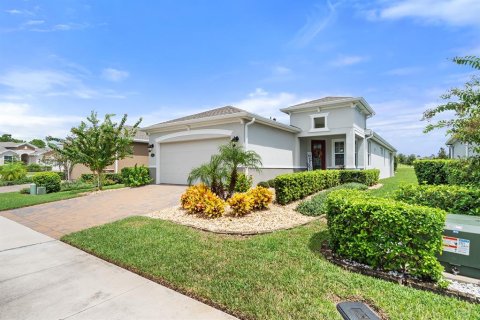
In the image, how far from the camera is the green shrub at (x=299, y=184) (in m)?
7.91

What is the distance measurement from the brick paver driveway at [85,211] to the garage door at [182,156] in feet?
7.20

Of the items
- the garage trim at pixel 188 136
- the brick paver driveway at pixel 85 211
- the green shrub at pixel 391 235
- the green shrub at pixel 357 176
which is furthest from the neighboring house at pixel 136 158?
the green shrub at pixel 391 235

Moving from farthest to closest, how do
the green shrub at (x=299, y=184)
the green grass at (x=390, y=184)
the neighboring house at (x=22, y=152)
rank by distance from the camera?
the neighboring house at (x=22, y=152) < the green shrub at (x=299, y=184) < the green grass at (x=390, y=184)

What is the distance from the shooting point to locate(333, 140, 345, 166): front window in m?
16.0

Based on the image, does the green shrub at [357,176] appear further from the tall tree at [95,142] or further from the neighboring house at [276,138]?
the tall tree at [95,142]

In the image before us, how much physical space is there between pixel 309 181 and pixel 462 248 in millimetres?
6150

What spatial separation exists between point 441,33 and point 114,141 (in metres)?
13.8

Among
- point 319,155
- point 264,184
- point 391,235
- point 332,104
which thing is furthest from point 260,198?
point 319,155

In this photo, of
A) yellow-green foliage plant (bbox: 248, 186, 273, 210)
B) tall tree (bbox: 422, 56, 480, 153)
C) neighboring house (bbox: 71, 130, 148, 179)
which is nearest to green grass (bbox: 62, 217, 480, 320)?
yellow-green foliage plant (bbox: 248, 186, 273, 210)

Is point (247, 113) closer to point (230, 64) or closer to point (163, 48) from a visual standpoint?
point (230, 64)

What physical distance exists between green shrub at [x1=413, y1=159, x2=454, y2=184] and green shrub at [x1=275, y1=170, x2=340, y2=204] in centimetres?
412

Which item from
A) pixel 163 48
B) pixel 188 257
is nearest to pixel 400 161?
pixel 163 48

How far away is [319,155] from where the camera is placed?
17016mm

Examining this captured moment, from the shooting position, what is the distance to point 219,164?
7879 mm
